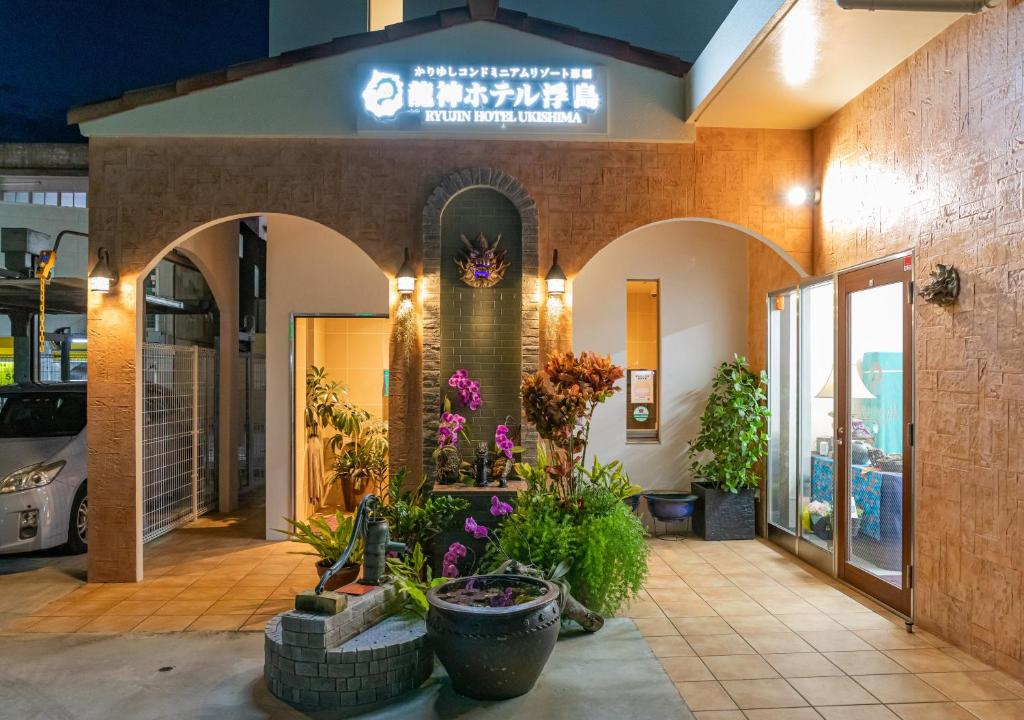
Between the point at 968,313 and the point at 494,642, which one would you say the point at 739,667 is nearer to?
the point at 494,642

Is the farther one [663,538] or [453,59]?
[663,538]

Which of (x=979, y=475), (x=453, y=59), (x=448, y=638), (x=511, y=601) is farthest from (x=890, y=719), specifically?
(x=453, y=59)

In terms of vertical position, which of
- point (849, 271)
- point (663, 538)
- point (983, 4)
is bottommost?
point (663, 538)

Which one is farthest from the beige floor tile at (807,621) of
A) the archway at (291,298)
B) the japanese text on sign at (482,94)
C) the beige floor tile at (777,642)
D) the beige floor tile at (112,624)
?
the archway at (291,298)

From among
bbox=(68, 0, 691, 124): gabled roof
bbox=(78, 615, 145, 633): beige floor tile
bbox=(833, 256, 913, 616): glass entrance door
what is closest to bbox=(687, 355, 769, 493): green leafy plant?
bbox=(833, 256, 913, 616): glass entrance door

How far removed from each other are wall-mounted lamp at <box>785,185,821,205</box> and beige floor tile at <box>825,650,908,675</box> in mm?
3587

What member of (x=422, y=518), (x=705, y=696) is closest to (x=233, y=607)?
(x=422, y=518)

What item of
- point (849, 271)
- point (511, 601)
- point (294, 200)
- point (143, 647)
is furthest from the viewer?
point (294, 200)

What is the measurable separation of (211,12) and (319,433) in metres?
4.80

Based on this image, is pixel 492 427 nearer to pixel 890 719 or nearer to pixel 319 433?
pixel 319 433

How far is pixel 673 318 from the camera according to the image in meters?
7.46

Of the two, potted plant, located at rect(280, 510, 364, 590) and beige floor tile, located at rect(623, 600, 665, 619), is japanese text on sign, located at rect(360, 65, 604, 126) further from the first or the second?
beige floor tile, located at rect(623, 600, 665, 619)

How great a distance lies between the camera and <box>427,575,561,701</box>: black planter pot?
3.30 meters

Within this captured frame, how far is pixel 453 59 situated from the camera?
5875mm
